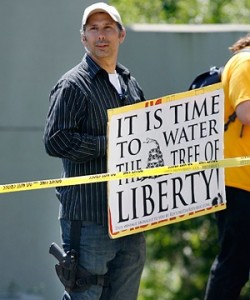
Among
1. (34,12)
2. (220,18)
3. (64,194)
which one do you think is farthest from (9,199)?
(220,18)

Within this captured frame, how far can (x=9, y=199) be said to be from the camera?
761 cm

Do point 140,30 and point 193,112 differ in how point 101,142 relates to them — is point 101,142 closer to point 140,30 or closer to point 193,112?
point 193,112

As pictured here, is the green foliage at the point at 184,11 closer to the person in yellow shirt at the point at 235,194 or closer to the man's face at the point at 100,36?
the person in yellow shirt at the point at 235,194

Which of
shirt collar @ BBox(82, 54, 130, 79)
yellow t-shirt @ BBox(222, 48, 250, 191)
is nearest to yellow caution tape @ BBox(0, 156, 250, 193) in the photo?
yellow t-shirt @ BBox(222, 48, 250, 191)

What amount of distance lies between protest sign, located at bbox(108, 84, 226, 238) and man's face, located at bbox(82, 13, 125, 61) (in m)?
0.30

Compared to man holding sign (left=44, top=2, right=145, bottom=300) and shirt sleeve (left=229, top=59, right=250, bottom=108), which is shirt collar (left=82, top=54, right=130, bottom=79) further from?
shirt sleeve (left=229, top=59, right=250, bottom=108)

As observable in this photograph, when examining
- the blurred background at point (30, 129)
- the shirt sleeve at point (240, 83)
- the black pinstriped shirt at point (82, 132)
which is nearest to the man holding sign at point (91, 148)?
the black pinstriped shirt at point (82, 132)

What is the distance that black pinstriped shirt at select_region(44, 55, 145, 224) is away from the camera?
18.4 feet

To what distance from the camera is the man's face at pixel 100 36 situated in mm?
5730

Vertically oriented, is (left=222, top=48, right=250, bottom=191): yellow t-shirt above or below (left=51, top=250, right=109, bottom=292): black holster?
above

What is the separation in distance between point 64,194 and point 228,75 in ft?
4.04

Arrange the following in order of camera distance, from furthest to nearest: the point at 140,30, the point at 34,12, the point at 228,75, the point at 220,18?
the point at 220,18 → the point at 140,30 → the point at 34,12 → the point at 228,75

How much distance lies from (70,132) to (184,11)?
5.62 meters

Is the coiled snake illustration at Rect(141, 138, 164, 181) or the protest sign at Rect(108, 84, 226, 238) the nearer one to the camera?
the protest sign at Rect(108, 84, 226, 238)
